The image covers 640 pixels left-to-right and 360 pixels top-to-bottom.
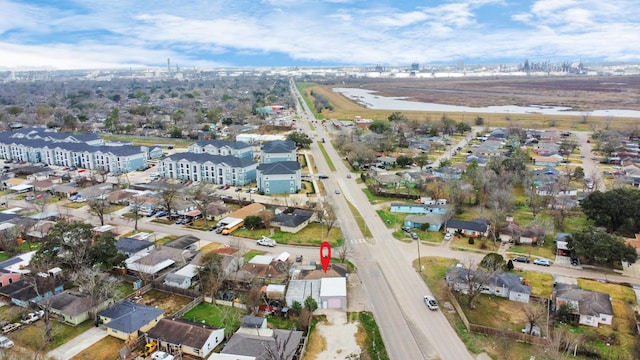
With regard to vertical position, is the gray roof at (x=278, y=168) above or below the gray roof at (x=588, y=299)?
above

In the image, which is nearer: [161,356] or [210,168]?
[161,356]

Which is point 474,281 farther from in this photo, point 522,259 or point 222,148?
point 222,148

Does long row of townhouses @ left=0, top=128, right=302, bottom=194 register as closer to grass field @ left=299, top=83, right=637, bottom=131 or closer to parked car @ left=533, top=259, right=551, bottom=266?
parked car @ left=533, top=259, right=551, bottom=266

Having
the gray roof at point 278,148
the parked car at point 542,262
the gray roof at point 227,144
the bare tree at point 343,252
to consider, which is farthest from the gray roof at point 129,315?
the gray roof at point 227,144

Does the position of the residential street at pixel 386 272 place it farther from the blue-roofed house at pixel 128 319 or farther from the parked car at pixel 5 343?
the parked car at pixel 5 343

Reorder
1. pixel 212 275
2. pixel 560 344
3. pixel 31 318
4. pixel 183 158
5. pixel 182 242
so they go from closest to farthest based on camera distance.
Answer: pixel 560 344, pixel 31 318, pixel 212 275, pixel 182 242, pixel 183 158

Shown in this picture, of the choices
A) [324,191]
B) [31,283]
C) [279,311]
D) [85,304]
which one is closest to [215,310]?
[279,311]

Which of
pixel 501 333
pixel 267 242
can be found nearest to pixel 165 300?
pixel 267 242
